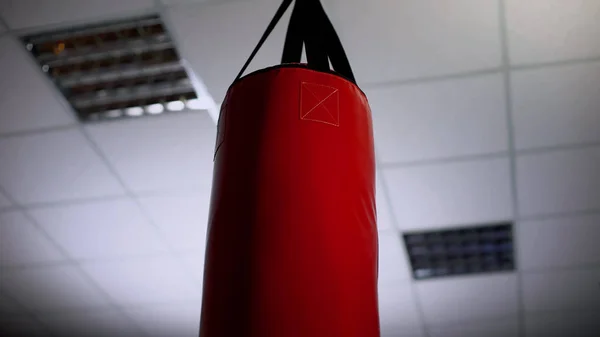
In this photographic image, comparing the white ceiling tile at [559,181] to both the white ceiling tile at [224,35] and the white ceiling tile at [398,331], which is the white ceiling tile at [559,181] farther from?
the white ceiling tile at [398,331]

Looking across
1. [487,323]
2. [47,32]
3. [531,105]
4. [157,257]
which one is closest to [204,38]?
[47,32]

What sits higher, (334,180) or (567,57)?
(567,57)

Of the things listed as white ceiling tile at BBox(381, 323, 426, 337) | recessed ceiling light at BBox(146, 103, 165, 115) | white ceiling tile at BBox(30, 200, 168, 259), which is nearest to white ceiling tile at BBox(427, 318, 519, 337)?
white ceiling tile at BBox(381, 323, 426, 337)

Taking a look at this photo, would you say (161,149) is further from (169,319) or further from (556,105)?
(169,319)

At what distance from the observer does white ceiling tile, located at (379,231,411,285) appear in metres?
3.35

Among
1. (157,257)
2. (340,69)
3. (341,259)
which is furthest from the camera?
(157,257)

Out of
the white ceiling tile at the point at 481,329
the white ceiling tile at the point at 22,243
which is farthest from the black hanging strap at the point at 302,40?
the white ceiling tile at the point at 481,329

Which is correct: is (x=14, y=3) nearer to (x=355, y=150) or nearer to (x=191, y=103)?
(x=191, y=103)

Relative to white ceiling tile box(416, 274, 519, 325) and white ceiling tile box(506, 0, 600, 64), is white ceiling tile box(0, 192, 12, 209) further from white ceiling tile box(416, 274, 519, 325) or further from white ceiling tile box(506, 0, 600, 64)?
white ceiling tile box(506, 0, 600, 64)

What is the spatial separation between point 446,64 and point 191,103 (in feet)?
3.42

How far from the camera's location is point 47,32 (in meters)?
2.36

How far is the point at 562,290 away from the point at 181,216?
2.29 metres

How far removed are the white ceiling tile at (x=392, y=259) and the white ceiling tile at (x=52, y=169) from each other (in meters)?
1.41

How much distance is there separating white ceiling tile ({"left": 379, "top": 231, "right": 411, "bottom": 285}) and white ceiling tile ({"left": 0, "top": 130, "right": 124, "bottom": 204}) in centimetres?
141
